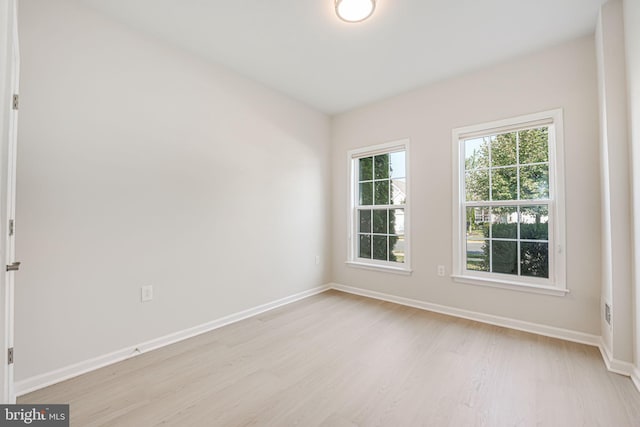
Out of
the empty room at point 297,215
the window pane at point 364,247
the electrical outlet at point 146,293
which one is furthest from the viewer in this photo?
the window pane at point 364,247

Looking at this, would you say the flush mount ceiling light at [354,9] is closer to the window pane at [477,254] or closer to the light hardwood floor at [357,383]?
the window pane at [477,254]

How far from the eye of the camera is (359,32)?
2.33 metres

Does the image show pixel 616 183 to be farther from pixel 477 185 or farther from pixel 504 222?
pixel 477 185

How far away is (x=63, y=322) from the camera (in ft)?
6.20

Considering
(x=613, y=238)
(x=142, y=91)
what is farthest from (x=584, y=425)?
(x=142, y=91)

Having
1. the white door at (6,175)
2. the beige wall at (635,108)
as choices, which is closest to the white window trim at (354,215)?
the beige wall at (635,108)

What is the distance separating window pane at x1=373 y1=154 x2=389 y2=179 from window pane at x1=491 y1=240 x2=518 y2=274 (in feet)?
5.06

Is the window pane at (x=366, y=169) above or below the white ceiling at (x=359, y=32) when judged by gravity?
below

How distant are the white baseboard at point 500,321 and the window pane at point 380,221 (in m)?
0.85

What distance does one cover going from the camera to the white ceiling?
6.72 ft

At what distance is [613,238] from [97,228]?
12.3 ft

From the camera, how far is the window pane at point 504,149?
9.21 feet

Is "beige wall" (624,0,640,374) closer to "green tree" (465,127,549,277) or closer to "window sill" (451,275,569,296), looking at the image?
"window sill" (451,275,569,296)

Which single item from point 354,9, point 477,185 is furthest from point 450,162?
point 354,9
